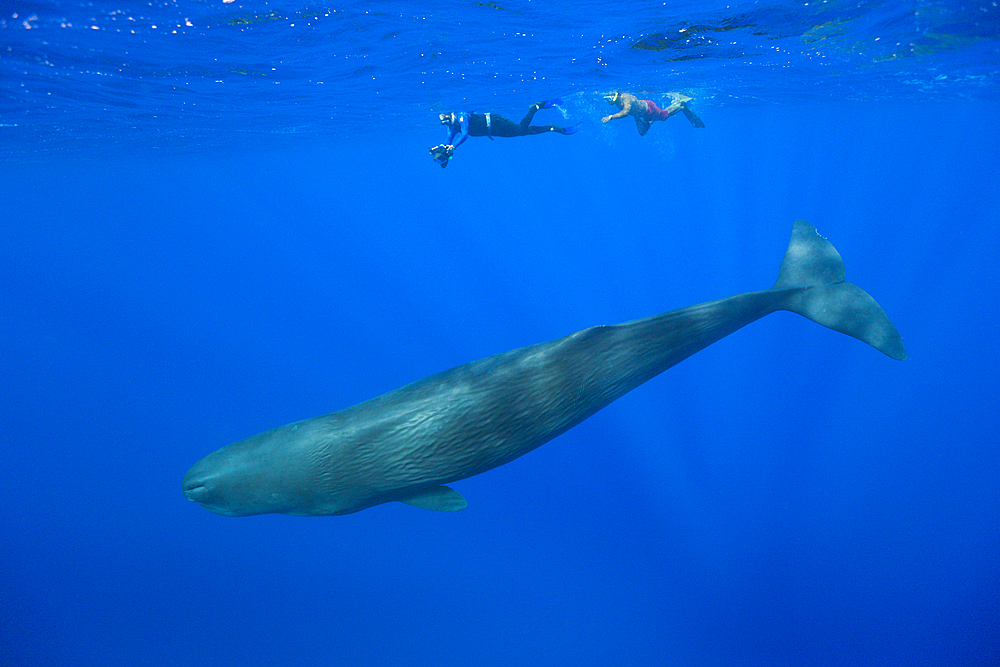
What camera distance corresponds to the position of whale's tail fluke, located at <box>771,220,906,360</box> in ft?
17.5

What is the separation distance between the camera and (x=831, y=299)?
18.3ft

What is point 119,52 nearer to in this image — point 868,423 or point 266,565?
point 266,565

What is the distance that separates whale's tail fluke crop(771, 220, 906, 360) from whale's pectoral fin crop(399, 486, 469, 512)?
14.4ft

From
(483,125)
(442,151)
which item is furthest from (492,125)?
(442,151)

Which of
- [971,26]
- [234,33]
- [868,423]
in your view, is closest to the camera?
[234,33]

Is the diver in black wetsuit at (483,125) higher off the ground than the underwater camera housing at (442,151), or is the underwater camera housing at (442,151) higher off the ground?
the diver in black wetsuit at (483,125)

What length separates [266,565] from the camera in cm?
1380

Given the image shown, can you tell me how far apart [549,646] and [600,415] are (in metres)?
7.13

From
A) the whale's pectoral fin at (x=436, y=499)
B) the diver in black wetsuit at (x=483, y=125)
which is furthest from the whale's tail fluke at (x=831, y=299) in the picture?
the diver in black wetsuit at (x=483, y=125)

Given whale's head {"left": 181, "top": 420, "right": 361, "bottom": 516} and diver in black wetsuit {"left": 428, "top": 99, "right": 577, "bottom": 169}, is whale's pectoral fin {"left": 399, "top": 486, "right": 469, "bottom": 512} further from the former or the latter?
diver in black wetsuit {"left": 428, "top": 99, "right": 577, "bottom": 169}

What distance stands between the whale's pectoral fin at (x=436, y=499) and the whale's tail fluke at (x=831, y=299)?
4399 millimetres

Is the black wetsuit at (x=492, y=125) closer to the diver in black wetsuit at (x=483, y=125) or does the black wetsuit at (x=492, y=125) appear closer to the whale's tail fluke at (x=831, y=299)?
the diver in black wetsuit at (x=483, y=125)

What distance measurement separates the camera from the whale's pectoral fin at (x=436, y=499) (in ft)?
14.8

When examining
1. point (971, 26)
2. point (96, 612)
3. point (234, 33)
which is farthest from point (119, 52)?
point (971, 26)
